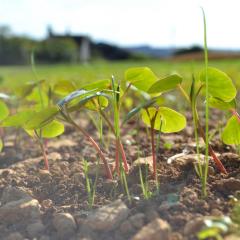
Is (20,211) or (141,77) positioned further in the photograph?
(141,77)

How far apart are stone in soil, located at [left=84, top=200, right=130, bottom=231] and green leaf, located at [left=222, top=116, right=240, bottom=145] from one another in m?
0.44

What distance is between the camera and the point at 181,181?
125cm

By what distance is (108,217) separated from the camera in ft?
3.34

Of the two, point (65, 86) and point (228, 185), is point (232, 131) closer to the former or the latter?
point (228, 185)

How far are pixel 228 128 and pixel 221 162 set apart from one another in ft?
0.34

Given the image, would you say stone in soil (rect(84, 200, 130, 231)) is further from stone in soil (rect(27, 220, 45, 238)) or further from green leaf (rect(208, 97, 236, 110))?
green leaf (rect(208, 97, 236, 110))

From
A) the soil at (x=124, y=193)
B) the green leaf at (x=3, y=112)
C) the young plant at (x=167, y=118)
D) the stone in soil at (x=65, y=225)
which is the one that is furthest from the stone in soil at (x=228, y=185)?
the green leaf at (x=3, y=112)

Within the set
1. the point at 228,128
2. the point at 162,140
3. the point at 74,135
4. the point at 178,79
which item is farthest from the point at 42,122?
the point at 74,135

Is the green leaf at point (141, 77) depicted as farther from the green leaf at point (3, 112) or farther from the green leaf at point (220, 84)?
the green leaf at point (3, 112)

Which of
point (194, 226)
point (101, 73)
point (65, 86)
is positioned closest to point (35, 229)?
point (194, 226)

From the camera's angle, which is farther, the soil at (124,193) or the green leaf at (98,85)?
the green leaf at (98,85)

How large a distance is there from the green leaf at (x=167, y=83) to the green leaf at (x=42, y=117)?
237 mm

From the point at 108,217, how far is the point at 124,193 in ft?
0.61

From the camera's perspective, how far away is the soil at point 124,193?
1.01m
